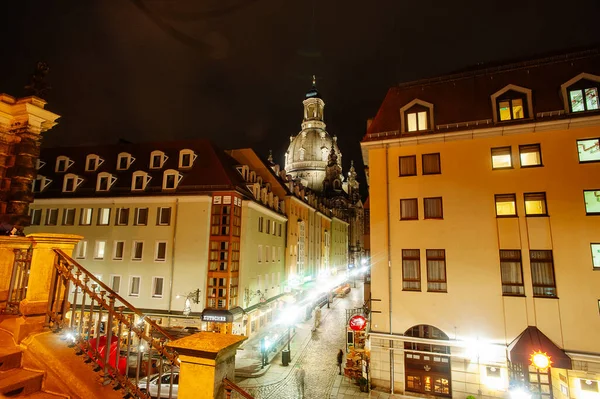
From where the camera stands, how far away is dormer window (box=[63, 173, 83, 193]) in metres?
30.2

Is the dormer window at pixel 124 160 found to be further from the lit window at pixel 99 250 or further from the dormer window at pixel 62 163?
the lit window at pixel 99 250

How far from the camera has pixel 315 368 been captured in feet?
72.4

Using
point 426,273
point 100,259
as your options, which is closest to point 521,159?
point 426,273

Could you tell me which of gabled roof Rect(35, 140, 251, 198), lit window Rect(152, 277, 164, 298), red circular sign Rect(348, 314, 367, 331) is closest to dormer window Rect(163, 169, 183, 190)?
gabled roof Rect(35, 140, 251, 198)

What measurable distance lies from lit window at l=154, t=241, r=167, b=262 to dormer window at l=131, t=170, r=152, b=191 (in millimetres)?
5371

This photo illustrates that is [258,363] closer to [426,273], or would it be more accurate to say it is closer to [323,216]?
[426,273]

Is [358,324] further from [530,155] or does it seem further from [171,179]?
[171,179]

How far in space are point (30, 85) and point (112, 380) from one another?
8.65 m

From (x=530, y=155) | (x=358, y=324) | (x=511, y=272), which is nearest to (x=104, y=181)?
(x=358, y=324)

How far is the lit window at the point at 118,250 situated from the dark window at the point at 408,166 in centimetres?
2419

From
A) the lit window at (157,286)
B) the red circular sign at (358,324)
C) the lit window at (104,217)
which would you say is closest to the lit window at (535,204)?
the red circular sign at (358,324)

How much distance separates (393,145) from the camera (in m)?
19.9

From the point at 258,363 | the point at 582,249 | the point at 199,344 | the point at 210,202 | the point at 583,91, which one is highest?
the point at 583,91

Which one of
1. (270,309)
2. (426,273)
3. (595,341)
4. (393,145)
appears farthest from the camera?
(270,309)
